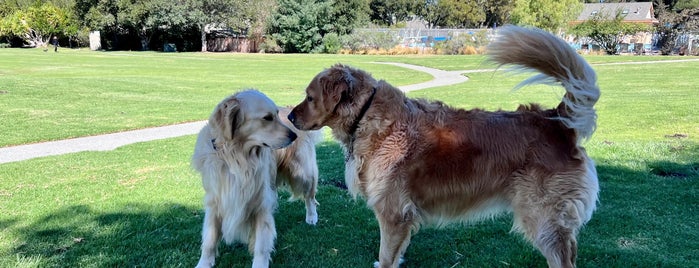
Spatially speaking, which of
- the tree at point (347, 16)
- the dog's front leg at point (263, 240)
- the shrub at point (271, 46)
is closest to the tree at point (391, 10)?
the tree at point (347, 16)

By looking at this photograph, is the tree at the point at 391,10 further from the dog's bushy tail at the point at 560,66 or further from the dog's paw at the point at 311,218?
the dog's bushy tail at the point at 560,66

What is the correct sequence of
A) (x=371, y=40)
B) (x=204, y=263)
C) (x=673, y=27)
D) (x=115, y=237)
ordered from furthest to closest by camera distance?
1. (x=371, y=40)
2. (x=673, y=27)
3. (x=115, y=237)
4. (x=204, y=263)

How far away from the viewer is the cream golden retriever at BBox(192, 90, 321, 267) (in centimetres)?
399

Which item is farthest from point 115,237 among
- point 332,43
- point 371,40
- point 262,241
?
point 332,43

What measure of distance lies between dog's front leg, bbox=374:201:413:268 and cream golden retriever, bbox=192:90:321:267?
41.3 inches

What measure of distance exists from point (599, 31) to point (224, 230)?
58939 millimetres

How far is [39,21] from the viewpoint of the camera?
211ft

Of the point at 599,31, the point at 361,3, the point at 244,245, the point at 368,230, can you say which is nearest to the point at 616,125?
the point at 368,230

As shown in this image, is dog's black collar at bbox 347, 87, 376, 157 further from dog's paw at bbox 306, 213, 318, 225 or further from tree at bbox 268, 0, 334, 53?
tree at bbox 268, 0, 334, 53

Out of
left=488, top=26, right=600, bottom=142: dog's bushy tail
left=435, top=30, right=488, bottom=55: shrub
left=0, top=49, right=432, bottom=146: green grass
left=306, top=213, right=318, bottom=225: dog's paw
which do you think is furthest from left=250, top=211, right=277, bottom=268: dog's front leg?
left=435, top=30, right=488, bottom=55: shrub

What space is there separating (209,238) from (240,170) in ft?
2.31

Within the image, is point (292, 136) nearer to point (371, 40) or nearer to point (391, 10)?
point (371, 40)

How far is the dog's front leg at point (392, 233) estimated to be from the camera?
3.70 m

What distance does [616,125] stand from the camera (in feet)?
36.4
